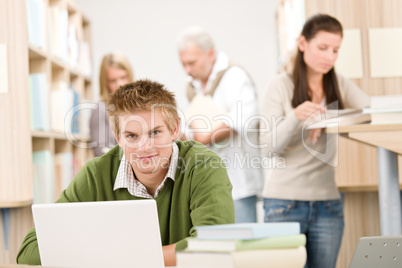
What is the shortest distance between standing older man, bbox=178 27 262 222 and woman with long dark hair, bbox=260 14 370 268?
0.23 m

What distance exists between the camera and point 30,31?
2.63 m

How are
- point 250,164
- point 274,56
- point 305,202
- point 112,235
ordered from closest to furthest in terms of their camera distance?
1. point 112,235
2. point 305,202
3. point 250,164
4. point 274,56

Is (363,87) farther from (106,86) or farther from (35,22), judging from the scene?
(35,22)

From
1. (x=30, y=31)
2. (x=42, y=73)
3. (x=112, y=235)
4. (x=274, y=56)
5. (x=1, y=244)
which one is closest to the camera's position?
(x=112, y=235)

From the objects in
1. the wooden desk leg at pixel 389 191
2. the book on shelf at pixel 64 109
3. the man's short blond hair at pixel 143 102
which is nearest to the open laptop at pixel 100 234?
the man's short blond hair at pixel 143 102

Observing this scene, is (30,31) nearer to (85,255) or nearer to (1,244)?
(1,244)

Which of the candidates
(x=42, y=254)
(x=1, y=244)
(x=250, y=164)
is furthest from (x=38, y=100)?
(x=42, y=254)

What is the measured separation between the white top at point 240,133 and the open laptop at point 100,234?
1.28 meters

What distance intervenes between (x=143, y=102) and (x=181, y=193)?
10.2 inches

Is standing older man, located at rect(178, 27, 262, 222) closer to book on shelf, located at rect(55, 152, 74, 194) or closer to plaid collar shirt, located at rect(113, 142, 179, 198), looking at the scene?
plaid collar shirt, located at rect(113, 142, 179, 198)

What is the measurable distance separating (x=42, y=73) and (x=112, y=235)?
2.13 meters

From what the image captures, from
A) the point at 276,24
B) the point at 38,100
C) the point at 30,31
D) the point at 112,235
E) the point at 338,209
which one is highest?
the point at 276,24

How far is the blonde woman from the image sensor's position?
9.14ft

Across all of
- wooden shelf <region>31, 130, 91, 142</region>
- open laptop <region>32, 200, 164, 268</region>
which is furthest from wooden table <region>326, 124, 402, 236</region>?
wooden shelf <region>31, 130, 91, 142</region>
